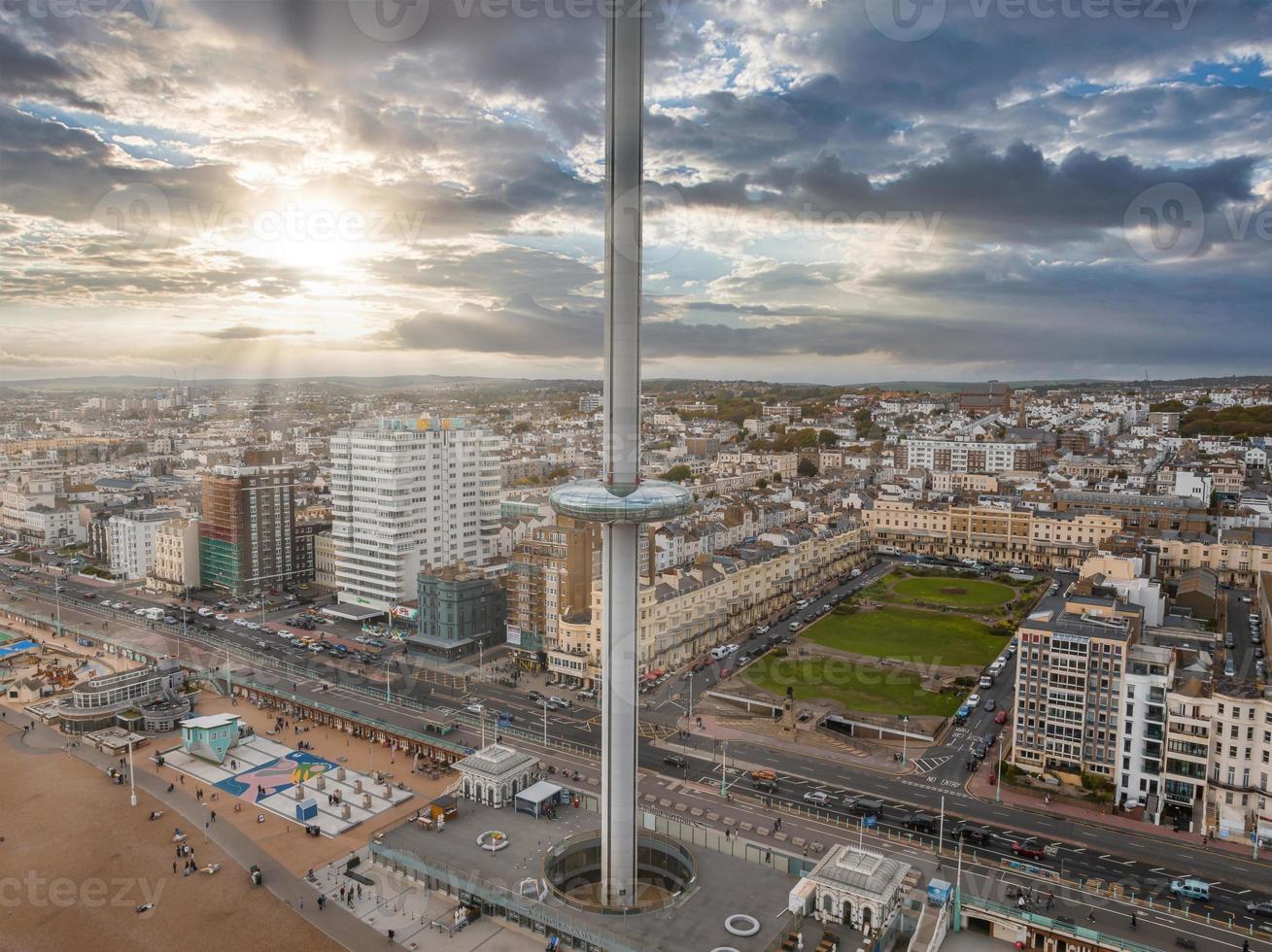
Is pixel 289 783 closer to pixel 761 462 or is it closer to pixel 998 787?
pixel 998 787

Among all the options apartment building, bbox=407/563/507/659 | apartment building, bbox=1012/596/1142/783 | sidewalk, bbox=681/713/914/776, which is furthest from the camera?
apartment building, bbox=407/563/507/659

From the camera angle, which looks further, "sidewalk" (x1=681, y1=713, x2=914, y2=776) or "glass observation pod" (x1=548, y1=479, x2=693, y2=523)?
"sidewalk" (x1=681, y1=713, x2=914, y2=776)

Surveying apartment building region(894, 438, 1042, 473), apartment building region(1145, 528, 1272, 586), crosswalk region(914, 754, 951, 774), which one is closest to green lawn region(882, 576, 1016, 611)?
apartment building region(1145, 528, 1272, 586)

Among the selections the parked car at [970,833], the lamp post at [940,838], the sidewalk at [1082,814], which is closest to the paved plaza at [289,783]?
the lamp post at [940,838]

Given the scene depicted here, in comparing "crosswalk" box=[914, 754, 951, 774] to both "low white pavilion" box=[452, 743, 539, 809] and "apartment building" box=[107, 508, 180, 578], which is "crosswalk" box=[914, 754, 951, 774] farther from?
"apartment building" box=[107, 508, 180, 578]

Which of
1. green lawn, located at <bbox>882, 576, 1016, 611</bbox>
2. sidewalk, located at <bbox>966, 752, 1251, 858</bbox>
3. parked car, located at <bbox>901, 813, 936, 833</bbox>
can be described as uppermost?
green lawn, located at <bbox>882, 576, 1016, 611</bbox>

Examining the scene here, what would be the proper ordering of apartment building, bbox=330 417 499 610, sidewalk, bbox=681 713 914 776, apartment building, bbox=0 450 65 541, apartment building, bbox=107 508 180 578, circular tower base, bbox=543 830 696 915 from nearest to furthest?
circular tower base, bbox=543 830 696 915
sidewalk, bbox=681 713 914 776
apartment building, bbox=330 417 499 610
apartment building, bbox=107 508 180 578
apartment building, bbox=0 450 65 541

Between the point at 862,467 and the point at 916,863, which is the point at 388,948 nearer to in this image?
the point at 916,863
